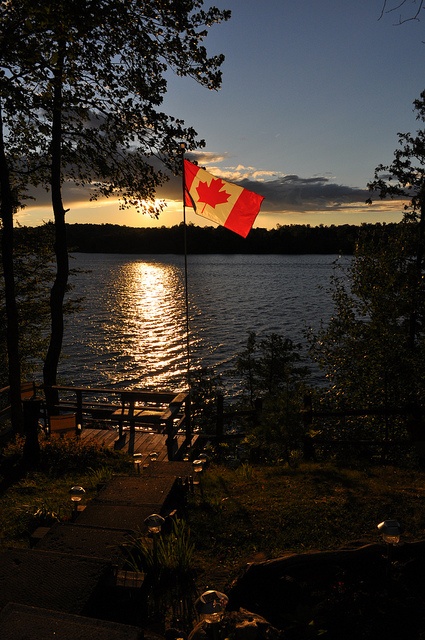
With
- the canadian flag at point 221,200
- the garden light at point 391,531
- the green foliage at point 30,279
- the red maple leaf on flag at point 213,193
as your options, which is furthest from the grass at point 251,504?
the green foliage at point 30,279

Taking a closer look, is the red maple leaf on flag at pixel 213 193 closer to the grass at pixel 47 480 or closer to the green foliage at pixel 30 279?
the grass at pixel 47 480

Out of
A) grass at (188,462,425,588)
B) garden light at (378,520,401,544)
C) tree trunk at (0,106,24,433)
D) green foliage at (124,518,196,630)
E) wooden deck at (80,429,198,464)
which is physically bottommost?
wooden deck at (80,429,198,464)

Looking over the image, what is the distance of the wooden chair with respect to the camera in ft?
40.5

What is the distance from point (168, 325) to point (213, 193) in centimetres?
5906

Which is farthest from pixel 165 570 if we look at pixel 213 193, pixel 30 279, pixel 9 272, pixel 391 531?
pixel 30 279

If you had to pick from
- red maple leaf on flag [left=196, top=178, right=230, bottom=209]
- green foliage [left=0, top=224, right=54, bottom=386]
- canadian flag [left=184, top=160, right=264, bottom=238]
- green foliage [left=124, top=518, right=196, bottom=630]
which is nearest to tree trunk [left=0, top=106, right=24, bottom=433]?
canadian flag [left=184, top=160, right=264, bottom=238]

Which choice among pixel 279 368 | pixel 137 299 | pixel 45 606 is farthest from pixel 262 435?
pixel 137 299

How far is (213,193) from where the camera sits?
11.0m

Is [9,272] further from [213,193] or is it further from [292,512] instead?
[292,512]

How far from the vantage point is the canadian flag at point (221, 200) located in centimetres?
1076

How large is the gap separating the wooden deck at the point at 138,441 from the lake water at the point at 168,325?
8652 millimetres

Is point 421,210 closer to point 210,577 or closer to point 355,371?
point 355,371

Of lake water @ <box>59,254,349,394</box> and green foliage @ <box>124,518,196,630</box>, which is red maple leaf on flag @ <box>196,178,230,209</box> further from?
green foliage @ <box>124,518,196,630</box>

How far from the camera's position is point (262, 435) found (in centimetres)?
1195
